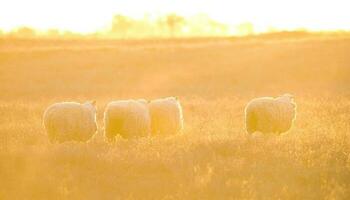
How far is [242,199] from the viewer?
9922 mm

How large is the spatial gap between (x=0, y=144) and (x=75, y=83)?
24708 mm

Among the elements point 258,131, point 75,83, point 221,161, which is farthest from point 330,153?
point 75,83

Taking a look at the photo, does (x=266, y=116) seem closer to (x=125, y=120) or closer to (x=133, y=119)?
(x=133, y=119)

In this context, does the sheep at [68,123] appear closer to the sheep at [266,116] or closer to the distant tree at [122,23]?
the sheep at [266,116]

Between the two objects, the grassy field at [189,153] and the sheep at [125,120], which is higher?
the sheep at [125,120]

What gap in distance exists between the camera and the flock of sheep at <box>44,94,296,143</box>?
49.8 feet

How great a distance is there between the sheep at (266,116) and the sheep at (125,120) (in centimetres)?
273

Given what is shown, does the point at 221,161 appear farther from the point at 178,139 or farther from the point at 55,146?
the point at 55,146

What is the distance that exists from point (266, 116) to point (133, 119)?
11.3 ft

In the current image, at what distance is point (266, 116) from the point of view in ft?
53.0

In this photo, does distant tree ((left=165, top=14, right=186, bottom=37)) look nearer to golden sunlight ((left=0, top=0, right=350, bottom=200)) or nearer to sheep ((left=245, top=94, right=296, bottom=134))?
golden sunlight ((left=0, top=0, right=350, bottom=200))

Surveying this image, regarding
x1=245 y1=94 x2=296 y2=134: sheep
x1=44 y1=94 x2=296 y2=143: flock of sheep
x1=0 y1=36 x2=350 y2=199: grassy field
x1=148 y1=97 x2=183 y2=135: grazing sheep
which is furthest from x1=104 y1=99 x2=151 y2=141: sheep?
x1=245 y1=94 x2=296 y2=134: sheep

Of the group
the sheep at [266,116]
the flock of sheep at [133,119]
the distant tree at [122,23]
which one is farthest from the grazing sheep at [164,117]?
the distant tree at [122,23]

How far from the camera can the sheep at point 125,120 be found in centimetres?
1530
